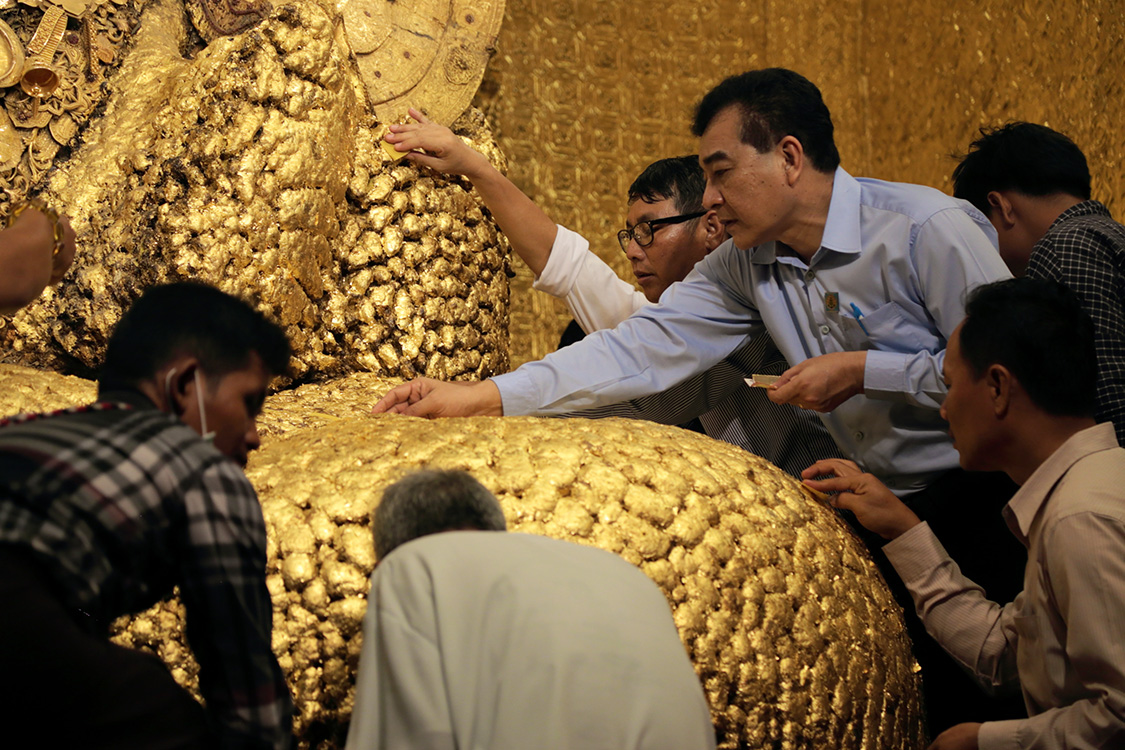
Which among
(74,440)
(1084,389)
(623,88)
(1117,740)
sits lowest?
(1117,740)

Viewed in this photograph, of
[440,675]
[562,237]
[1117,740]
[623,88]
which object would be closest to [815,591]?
[1117,740]

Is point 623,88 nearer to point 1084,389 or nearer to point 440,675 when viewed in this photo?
point 1084,389

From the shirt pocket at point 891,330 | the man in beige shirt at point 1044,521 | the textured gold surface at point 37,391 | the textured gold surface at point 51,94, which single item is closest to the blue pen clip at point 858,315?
the shirt pocket at point 891,330

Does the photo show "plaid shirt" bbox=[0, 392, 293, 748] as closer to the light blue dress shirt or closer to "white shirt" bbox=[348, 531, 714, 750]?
"white shirt" bbox=[348, 531, 714, 750]

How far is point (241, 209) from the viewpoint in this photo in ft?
6.88

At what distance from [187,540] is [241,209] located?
1252mm

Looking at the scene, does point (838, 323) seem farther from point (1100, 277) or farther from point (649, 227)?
point (649, 227)

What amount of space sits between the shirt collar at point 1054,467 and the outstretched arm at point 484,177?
1.36m

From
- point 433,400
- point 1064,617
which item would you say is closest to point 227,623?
point 433,400

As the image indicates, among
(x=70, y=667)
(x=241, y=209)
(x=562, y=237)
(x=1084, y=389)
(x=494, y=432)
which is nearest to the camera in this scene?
(x=70, y=667)

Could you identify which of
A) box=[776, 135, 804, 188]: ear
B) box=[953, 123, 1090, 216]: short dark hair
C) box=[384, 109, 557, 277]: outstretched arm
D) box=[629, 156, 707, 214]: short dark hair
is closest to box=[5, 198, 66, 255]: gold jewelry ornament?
box=[384, 109, 557, 277]: outstretched arm

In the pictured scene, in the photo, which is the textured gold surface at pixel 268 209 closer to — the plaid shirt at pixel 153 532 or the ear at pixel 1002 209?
the plaid shirt at pixel 153 532

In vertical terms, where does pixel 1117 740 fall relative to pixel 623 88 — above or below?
below

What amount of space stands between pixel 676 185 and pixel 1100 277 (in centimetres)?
106
